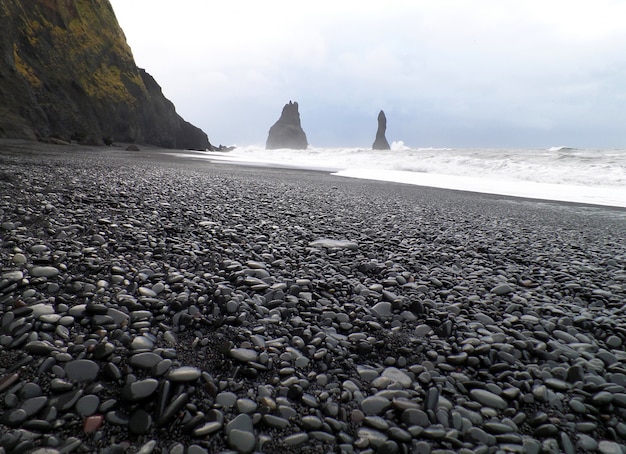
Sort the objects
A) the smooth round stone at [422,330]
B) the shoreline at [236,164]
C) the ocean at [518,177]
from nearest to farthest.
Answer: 1. the smooth round stone at [422,330]
2. the shoreline at [236,164]
3. the ocean at [518,177]

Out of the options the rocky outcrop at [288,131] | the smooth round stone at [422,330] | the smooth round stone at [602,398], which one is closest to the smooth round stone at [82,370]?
the smooth round stone at [422,330]

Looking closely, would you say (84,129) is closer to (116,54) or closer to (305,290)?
(116,54)

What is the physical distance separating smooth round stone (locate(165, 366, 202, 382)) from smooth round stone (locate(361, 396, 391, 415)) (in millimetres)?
704

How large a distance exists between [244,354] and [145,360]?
0.43 m

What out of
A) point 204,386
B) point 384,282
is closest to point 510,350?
point 384,282

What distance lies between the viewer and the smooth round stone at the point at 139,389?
1.17 metres

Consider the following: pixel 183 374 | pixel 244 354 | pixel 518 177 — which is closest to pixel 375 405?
pixel 244 354

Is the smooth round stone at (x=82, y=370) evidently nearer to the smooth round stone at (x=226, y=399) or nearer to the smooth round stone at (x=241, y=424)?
the smooth round stone at (x=226, y=399)

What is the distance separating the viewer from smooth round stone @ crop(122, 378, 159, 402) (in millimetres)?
1175

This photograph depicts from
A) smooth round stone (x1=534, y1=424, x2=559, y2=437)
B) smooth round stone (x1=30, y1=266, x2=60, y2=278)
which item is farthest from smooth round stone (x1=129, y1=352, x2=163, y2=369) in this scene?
smooth round stone (x1=534, y1=424, x2=559, y2=437)

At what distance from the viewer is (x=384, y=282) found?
2477mm

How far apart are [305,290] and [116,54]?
48.4m

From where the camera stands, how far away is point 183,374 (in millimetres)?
1302

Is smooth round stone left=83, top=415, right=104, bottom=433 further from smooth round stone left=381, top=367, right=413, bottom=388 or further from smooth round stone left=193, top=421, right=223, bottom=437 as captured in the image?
smooth round stone left=381, top=367, right=413, bottom=388
